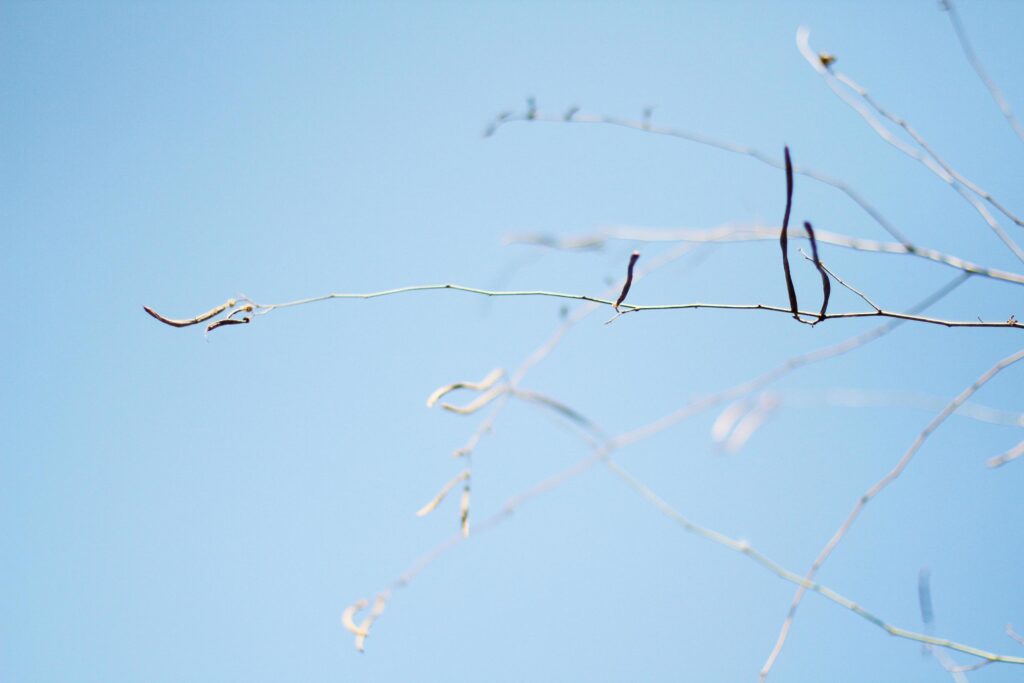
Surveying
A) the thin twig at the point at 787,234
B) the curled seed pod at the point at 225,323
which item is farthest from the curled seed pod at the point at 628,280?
the curled seed pod at the point at 225,323

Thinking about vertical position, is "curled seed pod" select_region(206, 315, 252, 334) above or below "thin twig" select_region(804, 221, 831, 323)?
above

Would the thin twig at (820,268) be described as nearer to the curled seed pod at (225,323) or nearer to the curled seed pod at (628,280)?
the curled seed pod at (628,280)

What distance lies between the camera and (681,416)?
627mm

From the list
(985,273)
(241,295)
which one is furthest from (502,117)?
(985,273)

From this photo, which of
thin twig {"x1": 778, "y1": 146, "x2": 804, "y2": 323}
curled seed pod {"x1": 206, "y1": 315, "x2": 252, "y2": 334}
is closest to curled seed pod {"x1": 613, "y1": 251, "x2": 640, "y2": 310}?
thin twig {"x1": 778, "y1": 146, "x2": 804, "y2": 323}

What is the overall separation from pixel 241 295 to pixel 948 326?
0.82m

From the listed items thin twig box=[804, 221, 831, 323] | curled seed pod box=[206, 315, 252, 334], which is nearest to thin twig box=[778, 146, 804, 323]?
thin twig box=[804, 221, 831, 323]

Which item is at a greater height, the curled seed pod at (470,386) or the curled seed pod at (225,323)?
the curled seed pod at (225,323)

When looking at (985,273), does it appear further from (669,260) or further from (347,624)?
(347,624)

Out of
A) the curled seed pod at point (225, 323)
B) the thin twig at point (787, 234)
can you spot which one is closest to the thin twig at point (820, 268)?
the thin twig at point (787, 234)

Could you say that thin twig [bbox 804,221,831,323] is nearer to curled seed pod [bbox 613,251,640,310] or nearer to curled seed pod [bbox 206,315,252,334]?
curled seed pod [bbox 613,251,640,310]

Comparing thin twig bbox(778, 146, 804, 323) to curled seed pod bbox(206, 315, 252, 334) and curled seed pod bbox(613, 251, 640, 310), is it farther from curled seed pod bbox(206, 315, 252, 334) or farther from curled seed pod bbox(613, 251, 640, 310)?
curled seed pod bbox(206, 315, 252, 334)

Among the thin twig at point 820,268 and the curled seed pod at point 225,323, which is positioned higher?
the curled seed pod at point 225,323

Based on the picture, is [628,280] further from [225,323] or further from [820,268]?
[225,323]
